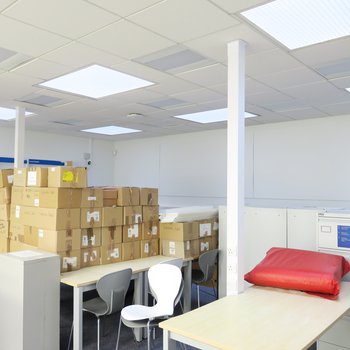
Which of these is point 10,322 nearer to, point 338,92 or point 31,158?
point 338,92

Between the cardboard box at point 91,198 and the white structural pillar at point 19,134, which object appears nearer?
the cardboard box at point 91,198

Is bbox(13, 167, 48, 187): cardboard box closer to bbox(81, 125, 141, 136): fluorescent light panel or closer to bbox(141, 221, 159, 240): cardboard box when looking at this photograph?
bbox(141, 221, 159, 240): cardboard box

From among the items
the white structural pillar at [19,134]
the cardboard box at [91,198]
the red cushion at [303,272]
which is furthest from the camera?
the white structural pillar at [19,134]

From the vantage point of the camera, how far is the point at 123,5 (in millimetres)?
Answer: 2340

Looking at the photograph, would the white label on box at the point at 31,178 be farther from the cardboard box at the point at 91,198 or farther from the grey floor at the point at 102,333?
the grey floor at the point at 102,333

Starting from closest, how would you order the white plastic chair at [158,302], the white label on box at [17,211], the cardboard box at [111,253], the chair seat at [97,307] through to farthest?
the white plastic chair at [158,302] < the chair seat at [97,307] < the cardboard box at [111,253] < the white label on box at [17,211]

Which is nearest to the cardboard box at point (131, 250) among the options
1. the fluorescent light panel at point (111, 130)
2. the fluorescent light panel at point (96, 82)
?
the fluorescent light panel at point (96, 82)

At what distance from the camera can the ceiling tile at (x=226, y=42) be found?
2719 mm

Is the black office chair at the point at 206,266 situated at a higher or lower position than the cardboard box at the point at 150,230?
lower

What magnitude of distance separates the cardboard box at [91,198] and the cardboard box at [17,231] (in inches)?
30.8

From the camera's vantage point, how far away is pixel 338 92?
441 cm

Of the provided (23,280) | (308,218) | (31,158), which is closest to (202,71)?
(308,218)

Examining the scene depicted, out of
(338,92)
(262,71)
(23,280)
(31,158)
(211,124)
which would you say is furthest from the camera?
(31,158)

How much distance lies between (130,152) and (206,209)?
4.55 meters
